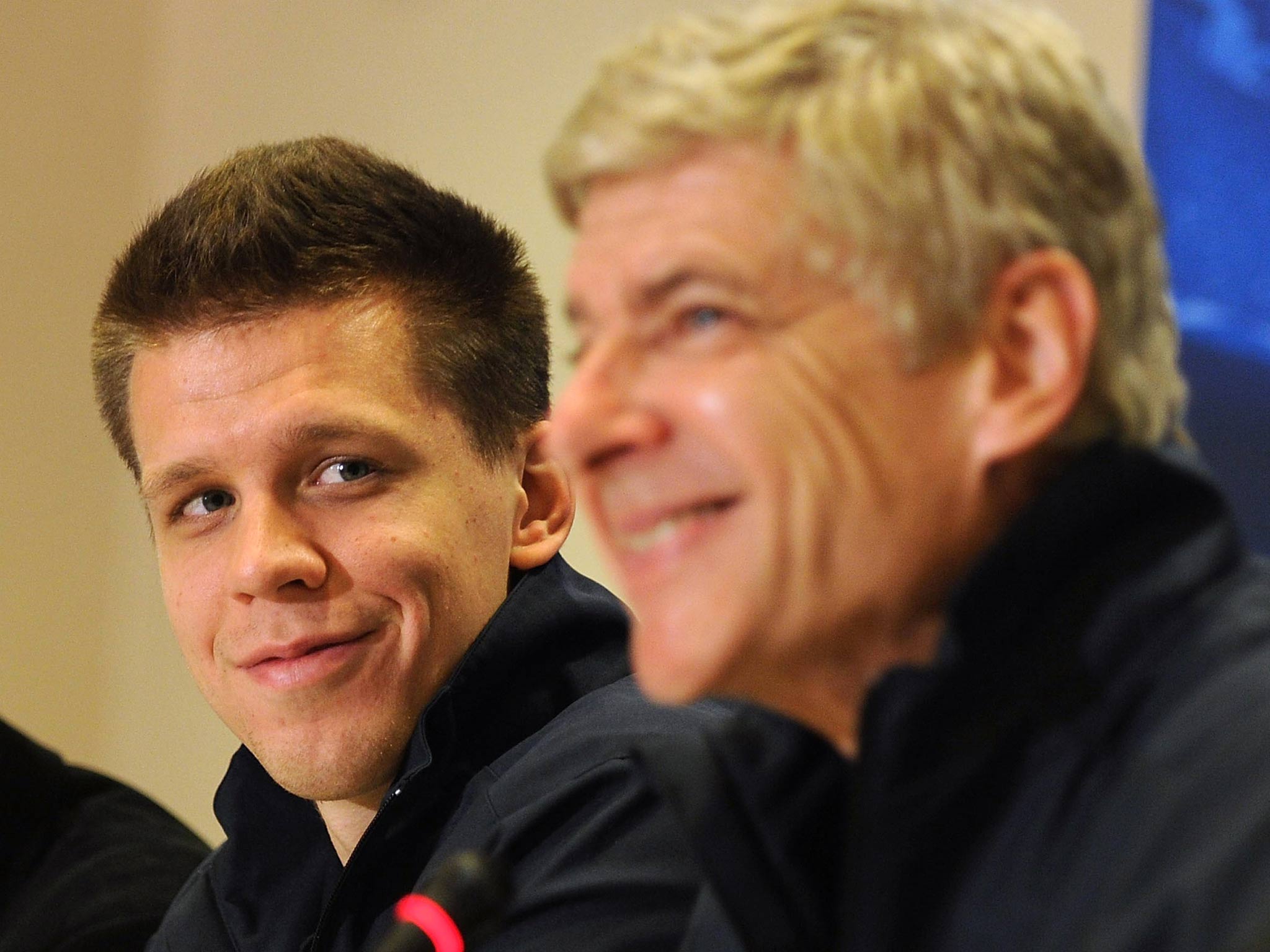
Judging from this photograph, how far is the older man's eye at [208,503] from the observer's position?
1.73m

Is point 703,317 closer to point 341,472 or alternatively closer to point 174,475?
point 341,472

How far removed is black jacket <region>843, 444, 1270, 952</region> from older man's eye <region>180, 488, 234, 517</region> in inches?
37.5

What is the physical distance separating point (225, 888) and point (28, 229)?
2304mm

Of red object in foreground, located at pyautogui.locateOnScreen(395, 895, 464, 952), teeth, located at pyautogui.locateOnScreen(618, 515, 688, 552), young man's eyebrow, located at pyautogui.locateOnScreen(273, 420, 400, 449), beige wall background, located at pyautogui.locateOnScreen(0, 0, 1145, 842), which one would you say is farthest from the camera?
beige wall background, located at pyautogui.locateOnScreen(0, 0, 1145, 842)

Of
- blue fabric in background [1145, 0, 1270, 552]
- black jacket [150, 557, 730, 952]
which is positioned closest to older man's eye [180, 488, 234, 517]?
black jacket [150, 557, 730, 952]

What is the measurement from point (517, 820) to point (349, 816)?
31 cm

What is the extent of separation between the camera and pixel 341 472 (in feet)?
5.56

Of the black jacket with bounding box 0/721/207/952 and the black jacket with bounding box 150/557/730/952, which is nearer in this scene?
the black jacket with bounding box 150/557/730/952

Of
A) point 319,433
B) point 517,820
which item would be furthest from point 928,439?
point 319,433

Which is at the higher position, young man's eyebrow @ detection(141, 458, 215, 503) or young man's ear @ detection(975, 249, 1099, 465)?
young man's ear @ detection(975, 249, 1099, 465)

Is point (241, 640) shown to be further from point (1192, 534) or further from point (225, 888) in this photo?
point (1192, 534)

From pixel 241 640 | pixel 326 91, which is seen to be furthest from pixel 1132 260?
pixel 326 91

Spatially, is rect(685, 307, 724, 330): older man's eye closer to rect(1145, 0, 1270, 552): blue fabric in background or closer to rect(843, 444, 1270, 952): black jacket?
rect(843, 444, 1270, 952): black jacket

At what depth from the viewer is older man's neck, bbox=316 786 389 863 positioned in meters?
1.77
